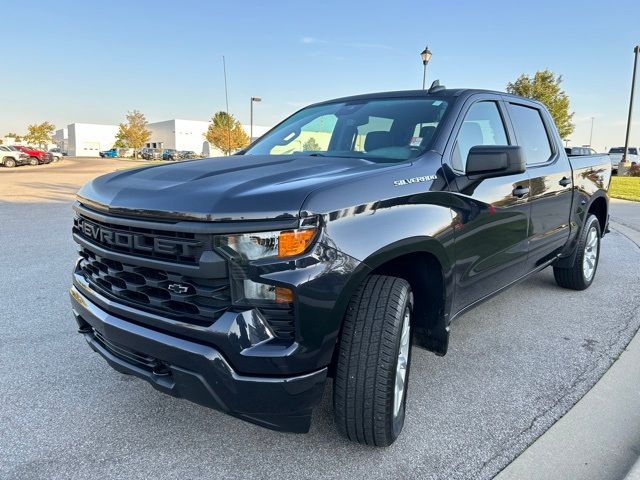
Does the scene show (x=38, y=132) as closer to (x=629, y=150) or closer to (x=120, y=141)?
(x=120, y=141)

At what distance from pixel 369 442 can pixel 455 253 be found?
1.06m

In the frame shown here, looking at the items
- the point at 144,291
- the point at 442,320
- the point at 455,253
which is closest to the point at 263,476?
the point at 144,291

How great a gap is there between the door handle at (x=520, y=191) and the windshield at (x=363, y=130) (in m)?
0.78

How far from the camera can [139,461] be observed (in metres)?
2.20

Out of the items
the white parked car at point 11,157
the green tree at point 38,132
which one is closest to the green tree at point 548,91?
the white parked car at point 11,157

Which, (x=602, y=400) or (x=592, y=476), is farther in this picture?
(x=602, y=400)

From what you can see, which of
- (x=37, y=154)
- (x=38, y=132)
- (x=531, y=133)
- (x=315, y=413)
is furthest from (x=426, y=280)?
(x=38, y=132)

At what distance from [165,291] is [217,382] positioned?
437mm

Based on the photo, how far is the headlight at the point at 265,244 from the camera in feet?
5.92

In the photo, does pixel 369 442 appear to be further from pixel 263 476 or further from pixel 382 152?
pixel 382 152

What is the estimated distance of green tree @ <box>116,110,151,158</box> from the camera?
74.9m

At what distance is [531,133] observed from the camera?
12.7 ft

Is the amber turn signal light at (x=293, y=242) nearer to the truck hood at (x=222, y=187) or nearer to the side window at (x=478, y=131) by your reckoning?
the truck hood at (x=222, y=187)

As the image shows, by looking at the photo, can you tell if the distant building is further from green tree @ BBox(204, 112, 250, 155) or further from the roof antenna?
the roof antenna
